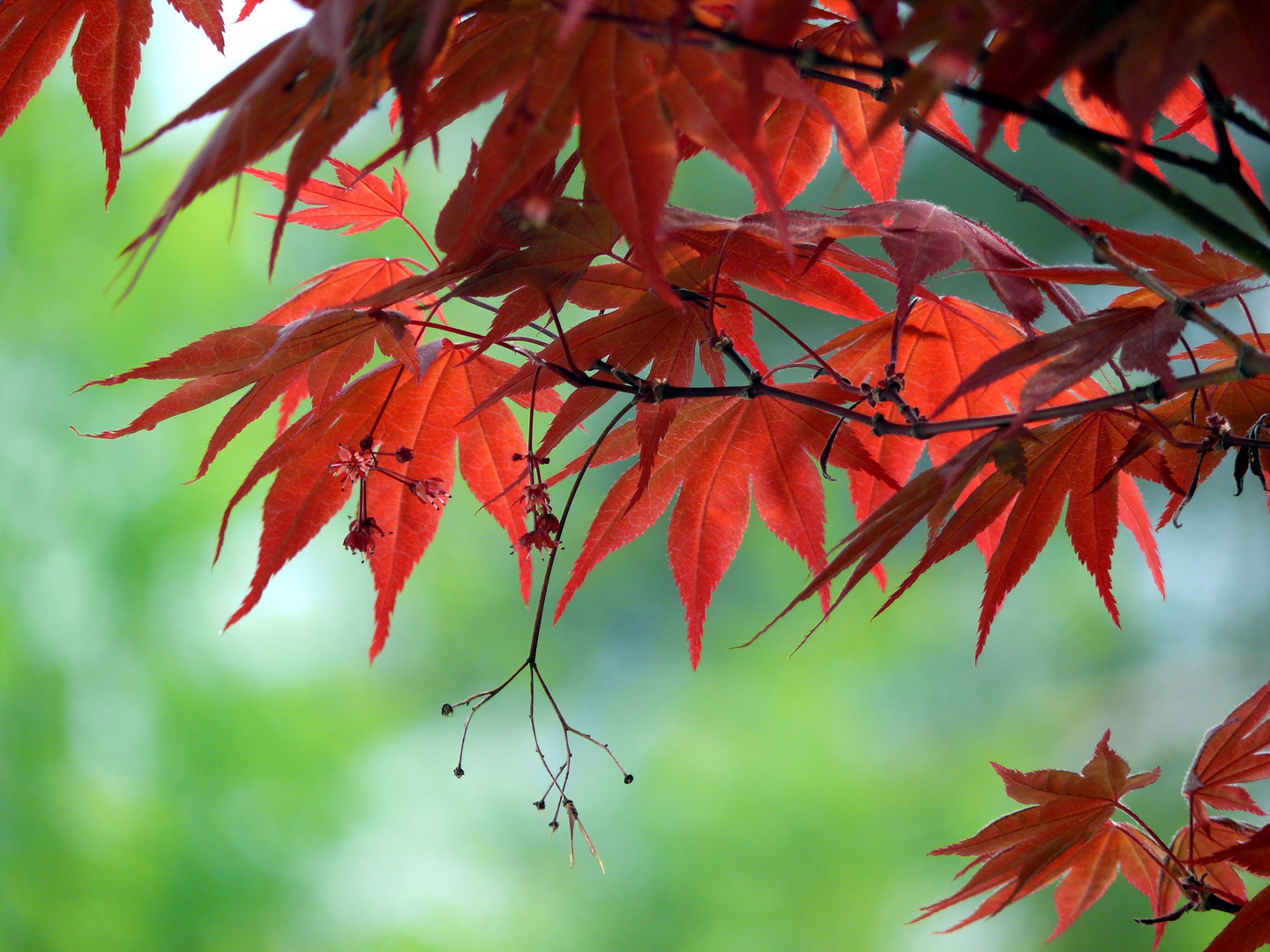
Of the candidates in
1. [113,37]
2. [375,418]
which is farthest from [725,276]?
[113,37]

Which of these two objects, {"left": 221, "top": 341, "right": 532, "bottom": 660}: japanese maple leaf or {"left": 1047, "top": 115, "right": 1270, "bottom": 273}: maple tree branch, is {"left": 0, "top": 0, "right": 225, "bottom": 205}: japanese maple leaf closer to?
{"left": 221, "top": 341, "right": 532, "bottom": 660}: japanese maple leaf

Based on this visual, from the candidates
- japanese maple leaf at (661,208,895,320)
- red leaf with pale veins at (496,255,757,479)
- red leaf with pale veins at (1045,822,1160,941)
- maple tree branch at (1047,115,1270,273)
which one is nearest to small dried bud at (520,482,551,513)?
red leaf with pale veins at (496,255,757,479)

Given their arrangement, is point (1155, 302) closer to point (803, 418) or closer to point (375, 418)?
point (803, 418)

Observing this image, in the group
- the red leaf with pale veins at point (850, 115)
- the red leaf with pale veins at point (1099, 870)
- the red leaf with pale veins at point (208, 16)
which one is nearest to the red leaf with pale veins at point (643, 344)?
the red leaf with pale veins at point (850, 115)

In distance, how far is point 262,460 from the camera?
395 mm

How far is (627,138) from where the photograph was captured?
0.76ft

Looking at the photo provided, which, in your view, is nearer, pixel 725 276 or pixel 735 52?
pixel 735 52

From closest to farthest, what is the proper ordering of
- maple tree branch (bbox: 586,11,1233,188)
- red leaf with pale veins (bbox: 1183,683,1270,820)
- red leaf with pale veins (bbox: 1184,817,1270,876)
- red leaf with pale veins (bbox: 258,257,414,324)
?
maple tree branch (bbox: 586,11,1233,188) → red leaf with pale veins (bbox: 1184,817,1270,876) → red leaf with pale veins (bbox: 1183,683,1270,820) → red leaf with pale veins (bbox: 258,257,414,324)

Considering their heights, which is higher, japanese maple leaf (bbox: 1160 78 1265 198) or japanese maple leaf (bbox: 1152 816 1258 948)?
japanese maple leaf (bbox: 1160 78 1265 198)

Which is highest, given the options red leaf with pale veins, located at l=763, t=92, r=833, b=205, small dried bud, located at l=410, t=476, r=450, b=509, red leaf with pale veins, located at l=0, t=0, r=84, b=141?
red leaf with pale veins, located at l=0, t=0, r=84, b=141

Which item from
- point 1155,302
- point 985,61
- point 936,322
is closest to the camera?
point 985,61

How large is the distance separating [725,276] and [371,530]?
21 cm

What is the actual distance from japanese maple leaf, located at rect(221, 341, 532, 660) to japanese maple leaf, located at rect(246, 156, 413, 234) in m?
0.10

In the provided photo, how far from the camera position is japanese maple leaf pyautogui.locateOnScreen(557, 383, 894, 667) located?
1.39ft
